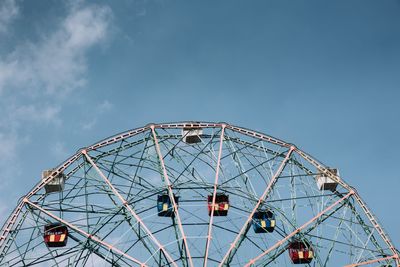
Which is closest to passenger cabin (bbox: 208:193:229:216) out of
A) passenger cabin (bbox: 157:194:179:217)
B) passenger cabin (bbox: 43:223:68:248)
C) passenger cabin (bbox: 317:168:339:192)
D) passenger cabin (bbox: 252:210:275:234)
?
passenger cabin (bbox: 252:210:275:234)

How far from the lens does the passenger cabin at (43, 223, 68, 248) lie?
2759cm

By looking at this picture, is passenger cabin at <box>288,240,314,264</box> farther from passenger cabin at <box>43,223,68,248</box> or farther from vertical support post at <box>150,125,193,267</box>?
passenger cabin at <box>43,223,68,248</box>

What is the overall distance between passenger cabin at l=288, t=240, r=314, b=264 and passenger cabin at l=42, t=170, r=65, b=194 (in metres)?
11.4

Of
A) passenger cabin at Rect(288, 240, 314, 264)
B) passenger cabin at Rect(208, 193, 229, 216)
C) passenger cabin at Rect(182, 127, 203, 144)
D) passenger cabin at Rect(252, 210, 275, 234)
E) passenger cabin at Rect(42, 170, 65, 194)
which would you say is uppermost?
passenger cabin at Rect(182, 127, 203, 144)

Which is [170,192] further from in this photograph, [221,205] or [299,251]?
[299,251]

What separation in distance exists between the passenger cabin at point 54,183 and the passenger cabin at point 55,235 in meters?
1.69

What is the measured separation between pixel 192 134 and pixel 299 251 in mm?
7784

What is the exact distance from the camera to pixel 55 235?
90.6 ft

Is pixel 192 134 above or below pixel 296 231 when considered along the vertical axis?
above

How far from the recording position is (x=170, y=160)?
2945cm

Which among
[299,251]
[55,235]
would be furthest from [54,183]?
[299,251]

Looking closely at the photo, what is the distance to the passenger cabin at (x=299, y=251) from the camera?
89.5 ft

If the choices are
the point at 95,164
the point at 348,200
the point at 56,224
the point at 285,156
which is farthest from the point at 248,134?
the point at 56,224

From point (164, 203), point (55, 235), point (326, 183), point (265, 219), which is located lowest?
point (265, 219)
